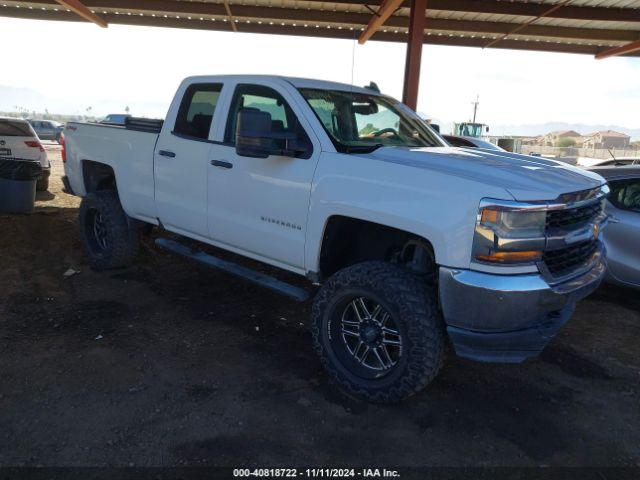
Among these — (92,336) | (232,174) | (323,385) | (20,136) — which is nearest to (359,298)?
(323,385)

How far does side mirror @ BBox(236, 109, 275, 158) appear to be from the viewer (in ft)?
11.0

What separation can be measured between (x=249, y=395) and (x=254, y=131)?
5.74 feet

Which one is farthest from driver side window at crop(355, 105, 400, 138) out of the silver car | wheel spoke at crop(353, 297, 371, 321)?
the silver car

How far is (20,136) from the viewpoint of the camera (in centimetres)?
968

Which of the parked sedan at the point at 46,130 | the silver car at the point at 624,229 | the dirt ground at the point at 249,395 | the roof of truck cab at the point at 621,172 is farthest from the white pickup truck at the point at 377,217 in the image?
the parked sedan at the point at 46,130

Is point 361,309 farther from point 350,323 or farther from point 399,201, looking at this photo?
point 399,201

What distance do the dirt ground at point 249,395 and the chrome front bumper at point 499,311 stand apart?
1.89 ft

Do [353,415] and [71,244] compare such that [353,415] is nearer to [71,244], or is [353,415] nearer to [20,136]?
[71,244]

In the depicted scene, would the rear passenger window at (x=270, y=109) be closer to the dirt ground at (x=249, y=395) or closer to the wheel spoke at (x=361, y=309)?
the wheel spoke at (x=361, y=309)

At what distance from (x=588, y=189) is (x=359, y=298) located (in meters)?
1.60

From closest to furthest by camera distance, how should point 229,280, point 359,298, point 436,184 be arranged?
1. point 436,184
2. point 359,298
3. point 229,280

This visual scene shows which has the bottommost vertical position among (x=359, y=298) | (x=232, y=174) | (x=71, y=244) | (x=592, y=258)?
(x=71, y=244)

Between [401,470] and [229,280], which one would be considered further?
[229,280]

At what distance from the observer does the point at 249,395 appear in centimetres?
327
